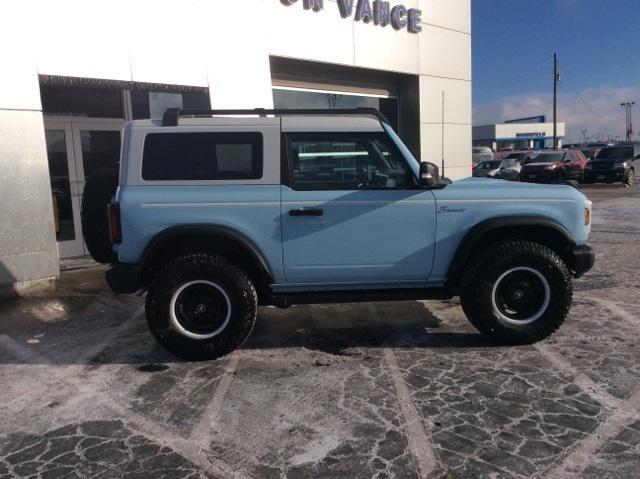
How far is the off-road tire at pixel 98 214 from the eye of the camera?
4.75 meters

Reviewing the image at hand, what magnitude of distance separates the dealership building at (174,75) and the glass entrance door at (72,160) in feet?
0.06

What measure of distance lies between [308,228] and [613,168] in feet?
72.3

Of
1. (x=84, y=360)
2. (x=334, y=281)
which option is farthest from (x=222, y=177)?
(x=84, y=360)

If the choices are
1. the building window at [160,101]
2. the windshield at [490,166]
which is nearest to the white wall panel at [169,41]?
the building window at [160,101]

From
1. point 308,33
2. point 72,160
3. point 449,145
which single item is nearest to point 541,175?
point 449,145

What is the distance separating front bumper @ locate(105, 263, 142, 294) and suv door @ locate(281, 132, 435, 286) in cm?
126

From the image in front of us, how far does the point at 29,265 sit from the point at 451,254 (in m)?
5.66

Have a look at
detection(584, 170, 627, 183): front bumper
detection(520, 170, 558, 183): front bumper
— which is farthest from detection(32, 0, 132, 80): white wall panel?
detection(584, 170, 627, 183): front bumper

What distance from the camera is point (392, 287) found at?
15.5ft

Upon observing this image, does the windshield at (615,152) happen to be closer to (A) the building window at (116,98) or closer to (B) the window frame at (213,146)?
(A) the building window at (116,98)

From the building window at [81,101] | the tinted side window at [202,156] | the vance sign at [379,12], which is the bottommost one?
the tinted side window at [202,156]

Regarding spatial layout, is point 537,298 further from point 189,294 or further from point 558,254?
point 189,294

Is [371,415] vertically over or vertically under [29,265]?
under

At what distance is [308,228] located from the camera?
4.48m
